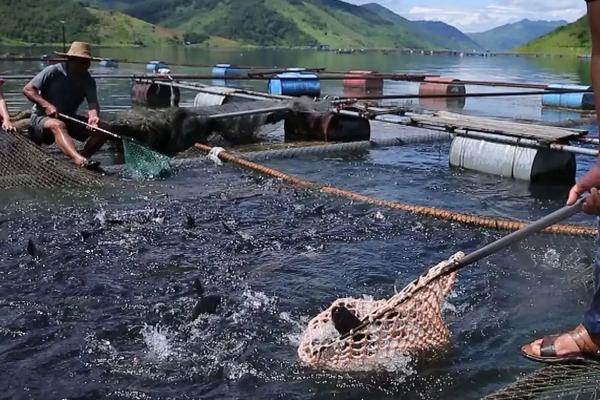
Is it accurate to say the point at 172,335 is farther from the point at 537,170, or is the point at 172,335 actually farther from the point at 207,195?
the point at 537,170

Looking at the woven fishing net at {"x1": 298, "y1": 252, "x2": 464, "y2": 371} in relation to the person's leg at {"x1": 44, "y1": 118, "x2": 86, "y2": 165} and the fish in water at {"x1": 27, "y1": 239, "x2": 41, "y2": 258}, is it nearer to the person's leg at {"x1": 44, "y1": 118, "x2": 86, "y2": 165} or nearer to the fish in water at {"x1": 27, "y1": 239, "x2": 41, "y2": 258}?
the fish in water at {"x1": 27, "y1": 239, "x2": 41, "y2": 258}

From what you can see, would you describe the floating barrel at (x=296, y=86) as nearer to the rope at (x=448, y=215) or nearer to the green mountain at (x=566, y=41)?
the rope at (x=448, y=215)

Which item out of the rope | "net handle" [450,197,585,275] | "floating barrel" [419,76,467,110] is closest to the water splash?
"net handle" [450,197,585,275]

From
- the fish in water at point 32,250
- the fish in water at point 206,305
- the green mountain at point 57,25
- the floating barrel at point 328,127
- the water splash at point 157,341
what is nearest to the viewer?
the water splash at point 157,341

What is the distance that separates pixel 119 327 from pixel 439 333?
260cm

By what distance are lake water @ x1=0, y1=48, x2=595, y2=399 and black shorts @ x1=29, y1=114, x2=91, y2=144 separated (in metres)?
1.98

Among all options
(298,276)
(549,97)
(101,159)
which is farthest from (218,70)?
(298,276)

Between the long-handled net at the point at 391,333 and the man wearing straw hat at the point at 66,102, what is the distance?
7.17 meters

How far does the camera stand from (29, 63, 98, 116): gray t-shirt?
11.3m

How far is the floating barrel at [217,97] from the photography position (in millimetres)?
17672

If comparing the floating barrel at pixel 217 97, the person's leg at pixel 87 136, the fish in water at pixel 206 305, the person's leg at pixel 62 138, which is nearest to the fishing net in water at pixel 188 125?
the person's leg at pixel 87 136

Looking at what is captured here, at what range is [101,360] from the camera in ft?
16.2

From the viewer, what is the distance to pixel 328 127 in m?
14.9

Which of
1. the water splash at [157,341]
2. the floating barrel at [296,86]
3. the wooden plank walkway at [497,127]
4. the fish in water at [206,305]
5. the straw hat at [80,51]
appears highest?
the straw hat at [80,51]
